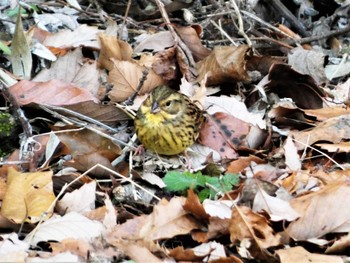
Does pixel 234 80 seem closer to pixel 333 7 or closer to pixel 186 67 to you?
pixel 186 67

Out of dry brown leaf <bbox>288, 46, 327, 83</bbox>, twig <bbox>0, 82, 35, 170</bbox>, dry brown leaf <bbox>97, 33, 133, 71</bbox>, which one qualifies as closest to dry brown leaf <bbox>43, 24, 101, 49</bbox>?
dry brown leaf <bbox>97, 33, 133, 71</bbox>

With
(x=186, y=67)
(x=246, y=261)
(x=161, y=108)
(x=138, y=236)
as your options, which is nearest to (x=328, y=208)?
(x=246, y=261)

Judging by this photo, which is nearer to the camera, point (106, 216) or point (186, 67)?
point (106, 216)

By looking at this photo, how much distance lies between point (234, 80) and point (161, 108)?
0.63m

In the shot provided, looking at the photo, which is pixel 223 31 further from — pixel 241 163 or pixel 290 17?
pixel 241 163

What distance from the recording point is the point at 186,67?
211 inches

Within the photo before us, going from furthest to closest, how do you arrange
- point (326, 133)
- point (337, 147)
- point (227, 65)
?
point (227, 65)
point (326, 133)
point (337, 147)

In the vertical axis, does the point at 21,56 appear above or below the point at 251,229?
below

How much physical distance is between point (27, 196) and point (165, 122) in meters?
1.39

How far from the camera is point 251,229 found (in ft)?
11.5

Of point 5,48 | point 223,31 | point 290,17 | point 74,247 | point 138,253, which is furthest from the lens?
point 290,17

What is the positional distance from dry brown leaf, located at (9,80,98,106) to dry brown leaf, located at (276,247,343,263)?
1.80 metres

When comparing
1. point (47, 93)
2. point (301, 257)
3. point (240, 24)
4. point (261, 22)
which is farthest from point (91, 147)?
point (261, 22)

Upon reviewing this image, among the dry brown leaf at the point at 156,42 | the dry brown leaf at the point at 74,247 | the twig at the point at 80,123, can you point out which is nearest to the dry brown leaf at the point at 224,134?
the twig at the point at 80,123
